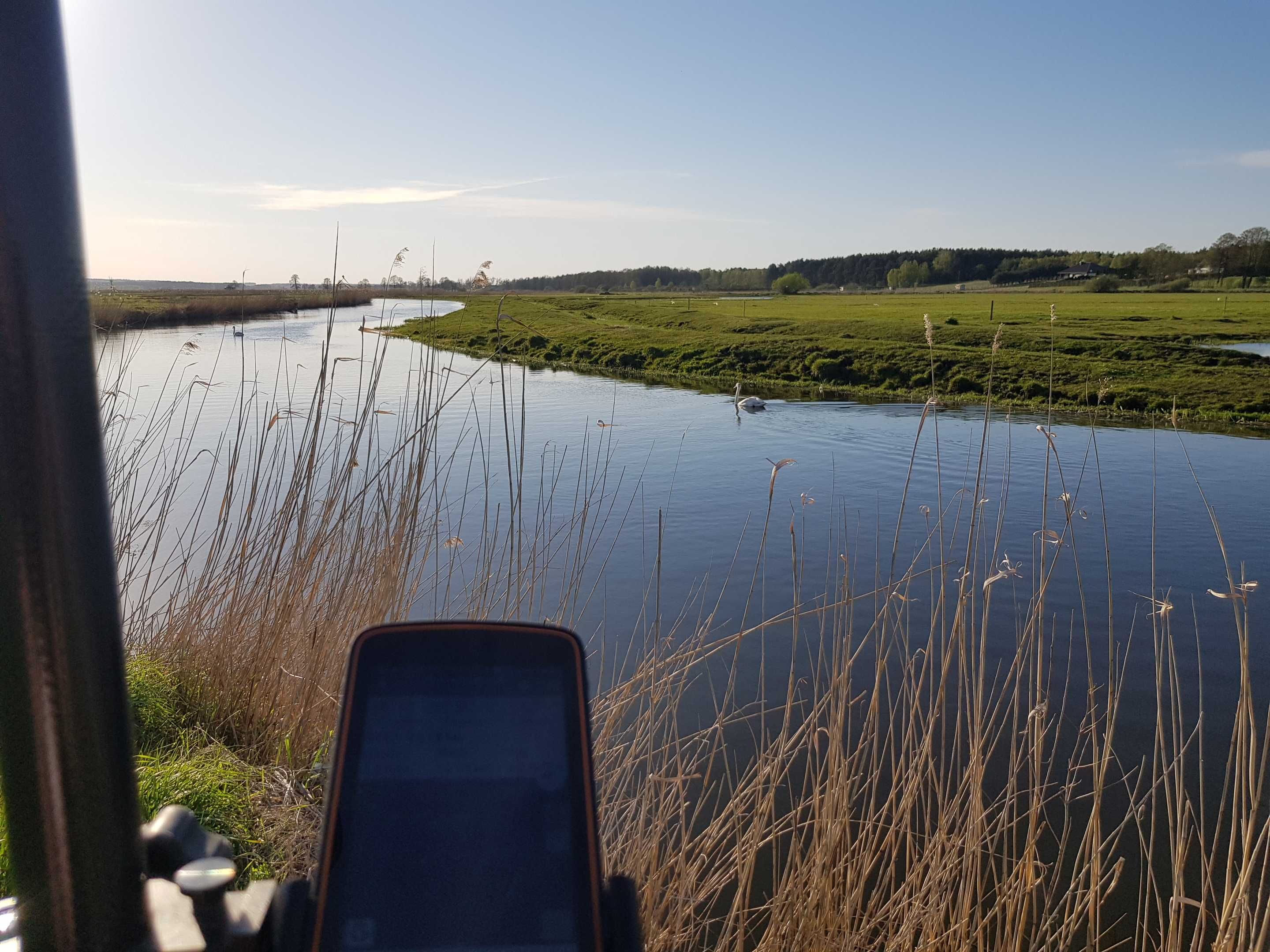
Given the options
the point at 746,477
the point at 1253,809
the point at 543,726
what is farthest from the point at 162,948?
the point at 746,477

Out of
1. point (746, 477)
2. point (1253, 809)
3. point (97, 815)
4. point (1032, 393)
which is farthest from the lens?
point (1032, 393)

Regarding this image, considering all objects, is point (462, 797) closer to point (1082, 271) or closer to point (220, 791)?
point (220, 791)

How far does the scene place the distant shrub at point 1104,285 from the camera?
193 feet

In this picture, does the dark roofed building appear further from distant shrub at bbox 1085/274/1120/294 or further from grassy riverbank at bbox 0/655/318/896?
grassy riverbank at bbox 0/655/318/896

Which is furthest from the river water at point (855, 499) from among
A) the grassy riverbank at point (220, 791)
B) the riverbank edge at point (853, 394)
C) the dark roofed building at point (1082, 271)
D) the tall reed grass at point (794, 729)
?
the dark roofed building at point (1082, 271)

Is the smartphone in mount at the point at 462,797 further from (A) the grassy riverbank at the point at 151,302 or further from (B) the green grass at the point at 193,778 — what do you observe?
(B) the green grass at the point at 193,778

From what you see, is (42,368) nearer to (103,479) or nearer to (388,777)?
(103,479)

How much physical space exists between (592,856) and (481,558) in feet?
8.74

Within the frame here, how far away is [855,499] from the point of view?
967 cm

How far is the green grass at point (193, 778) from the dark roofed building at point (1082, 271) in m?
75.9

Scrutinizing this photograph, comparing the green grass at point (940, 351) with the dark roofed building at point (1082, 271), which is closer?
the green grass at point (940, 351)

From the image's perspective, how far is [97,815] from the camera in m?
0.66

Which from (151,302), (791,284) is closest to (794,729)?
(151,302)

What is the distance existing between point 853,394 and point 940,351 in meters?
4.22
